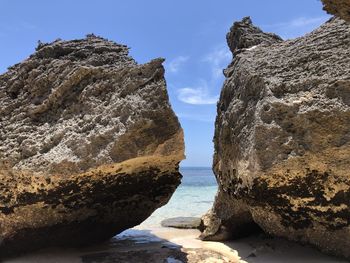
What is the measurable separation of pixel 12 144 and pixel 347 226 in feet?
11.9

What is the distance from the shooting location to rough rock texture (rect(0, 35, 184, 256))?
4.13m

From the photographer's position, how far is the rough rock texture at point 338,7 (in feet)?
7.65

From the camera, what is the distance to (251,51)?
5406 mm

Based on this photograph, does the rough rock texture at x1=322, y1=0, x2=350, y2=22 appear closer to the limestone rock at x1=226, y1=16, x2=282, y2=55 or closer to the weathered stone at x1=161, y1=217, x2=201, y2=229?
the limestone rock at x1=226, y1=16, x2=282, y2=55

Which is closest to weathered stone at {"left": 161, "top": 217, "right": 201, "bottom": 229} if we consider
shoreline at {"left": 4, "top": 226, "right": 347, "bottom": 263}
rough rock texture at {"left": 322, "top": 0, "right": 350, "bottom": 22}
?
shoreline at {"left": 4, "top": 226, "right": 347, "bottom": 263}

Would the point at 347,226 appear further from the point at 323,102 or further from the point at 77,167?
the point at 77,167

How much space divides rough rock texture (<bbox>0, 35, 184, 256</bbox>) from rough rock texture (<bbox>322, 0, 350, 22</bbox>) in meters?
2.02

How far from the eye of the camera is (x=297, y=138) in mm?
3926

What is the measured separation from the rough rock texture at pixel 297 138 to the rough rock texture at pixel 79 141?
0.81 metres

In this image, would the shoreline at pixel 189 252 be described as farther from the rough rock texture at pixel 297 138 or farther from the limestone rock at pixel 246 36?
the limestone rock at pixel 246 36

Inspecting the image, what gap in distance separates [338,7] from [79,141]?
278cm

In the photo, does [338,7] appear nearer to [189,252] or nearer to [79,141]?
[79,141]

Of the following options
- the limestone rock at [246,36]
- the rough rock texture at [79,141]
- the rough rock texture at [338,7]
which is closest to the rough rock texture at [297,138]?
the rough rock texture at [79,141]

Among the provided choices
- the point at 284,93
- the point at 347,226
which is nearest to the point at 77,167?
the point at 284,93
